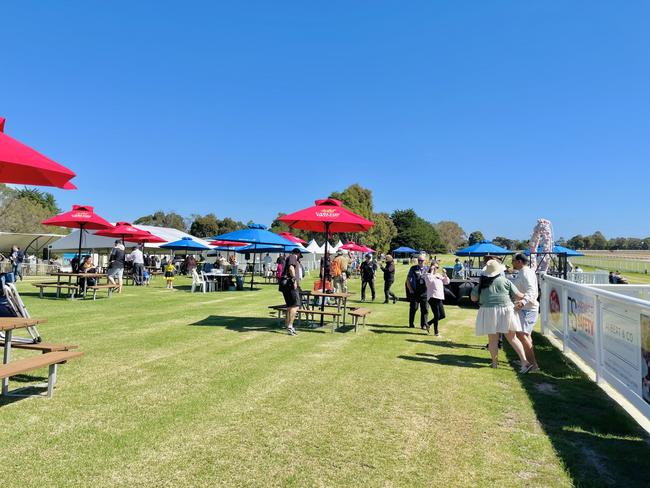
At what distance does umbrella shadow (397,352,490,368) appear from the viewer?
692cm

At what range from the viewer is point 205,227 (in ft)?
325

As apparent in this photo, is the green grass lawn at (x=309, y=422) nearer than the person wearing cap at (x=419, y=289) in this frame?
Yes

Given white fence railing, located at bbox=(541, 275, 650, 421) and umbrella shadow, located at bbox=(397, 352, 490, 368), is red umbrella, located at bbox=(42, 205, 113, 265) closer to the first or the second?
umbrella shadow, located at bbox=(397, 352, 490, 368)

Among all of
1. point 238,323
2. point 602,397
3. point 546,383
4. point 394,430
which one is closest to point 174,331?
point 238,323

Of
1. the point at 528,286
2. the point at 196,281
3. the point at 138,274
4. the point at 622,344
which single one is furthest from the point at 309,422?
the point at 138,274

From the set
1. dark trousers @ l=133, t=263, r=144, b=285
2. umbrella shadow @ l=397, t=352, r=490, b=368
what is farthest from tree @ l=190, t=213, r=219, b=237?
umbrella shadow @ l=397, t=352, r=490, b=368

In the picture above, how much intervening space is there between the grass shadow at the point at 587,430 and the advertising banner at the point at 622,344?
0.39m

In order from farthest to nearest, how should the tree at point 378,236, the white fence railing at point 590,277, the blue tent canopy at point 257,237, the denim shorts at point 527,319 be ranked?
the tree at point 378,236 → the blue tent canopy at point 257,237 → the white fence railing at point 590,277 → the denim shorts at point 527,319

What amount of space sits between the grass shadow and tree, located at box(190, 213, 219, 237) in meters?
96.4

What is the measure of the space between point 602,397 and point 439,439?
9.14 feet

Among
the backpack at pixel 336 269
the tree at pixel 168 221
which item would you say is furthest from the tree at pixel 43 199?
the backpack at pixel 336 269

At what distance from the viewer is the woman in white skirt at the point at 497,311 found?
6.42m

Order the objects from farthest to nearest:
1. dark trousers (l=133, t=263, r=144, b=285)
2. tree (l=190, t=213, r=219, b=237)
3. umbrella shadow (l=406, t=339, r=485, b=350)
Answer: tree (l=190, t=213, r=219, b=237) < dark trousers (l=133, t=263, r=144, b=285) < umbrella shadow (l=406, t=339, r=485, b=350)

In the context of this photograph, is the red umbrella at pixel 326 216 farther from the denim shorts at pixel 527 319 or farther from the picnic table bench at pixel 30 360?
the picnic table bench at pixel 30 360
